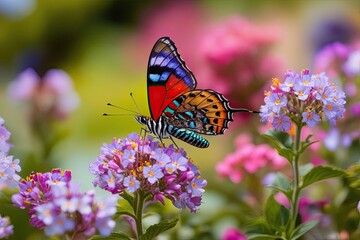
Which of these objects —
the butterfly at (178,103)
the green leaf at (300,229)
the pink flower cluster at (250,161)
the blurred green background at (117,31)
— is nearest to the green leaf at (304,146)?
the green leaf at (300,229)

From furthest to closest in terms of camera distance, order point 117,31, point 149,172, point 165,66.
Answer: point 117,31, point 165,66, point 149,172

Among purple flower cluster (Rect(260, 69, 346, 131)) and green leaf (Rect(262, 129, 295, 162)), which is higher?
purple flower cluster (Rect(260, 69, 346, 131))

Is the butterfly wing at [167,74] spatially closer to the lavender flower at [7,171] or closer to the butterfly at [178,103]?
the butterfly at [178,103]

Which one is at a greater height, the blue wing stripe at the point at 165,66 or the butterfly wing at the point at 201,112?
the blue wing stripe at the point at 165,66

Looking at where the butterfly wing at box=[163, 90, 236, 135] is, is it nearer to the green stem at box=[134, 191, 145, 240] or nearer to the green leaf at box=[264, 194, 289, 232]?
the green leaf at box=[264, 194, 289, 232]

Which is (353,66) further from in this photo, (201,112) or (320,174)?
(320,174)

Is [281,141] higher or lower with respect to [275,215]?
higher

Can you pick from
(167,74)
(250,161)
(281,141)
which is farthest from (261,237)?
(250,161)

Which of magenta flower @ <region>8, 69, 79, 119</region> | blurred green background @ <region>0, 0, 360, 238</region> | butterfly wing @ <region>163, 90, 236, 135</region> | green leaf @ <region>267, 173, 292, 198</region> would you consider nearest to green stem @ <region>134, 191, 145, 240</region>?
green leaf @ <region>267, 173, 292, 198</region>
